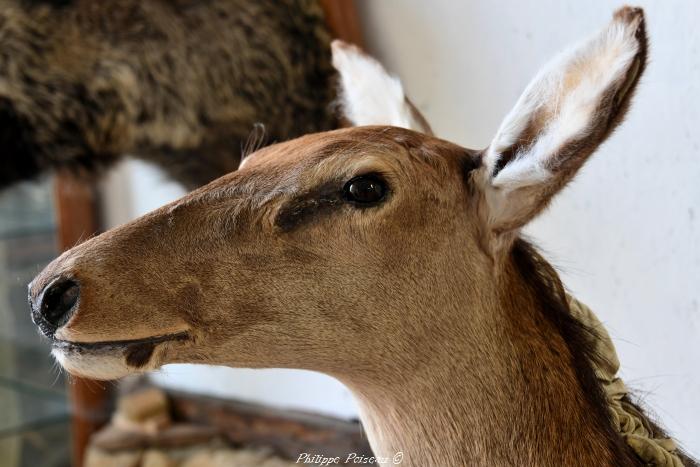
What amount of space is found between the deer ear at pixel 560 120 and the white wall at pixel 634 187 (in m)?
0.22

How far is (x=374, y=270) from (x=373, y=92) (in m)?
0.31

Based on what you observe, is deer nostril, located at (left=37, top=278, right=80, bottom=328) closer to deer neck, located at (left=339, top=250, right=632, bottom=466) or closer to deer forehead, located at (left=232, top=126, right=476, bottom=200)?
deer forehead, located at (left=232, top=126, right=476, bottom=200)

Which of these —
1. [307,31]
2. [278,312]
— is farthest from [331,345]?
[307,31]

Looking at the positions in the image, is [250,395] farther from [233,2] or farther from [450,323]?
[450,323]

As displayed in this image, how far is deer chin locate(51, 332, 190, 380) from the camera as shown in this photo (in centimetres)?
74

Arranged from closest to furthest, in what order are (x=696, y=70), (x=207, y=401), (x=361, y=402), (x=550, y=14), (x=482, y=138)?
(x=361, y=402) → (x=696, y=70) → (x=550, y=14) → (x=482, y=138) → (x=207, y=401)

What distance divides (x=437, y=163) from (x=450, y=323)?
0.16 m

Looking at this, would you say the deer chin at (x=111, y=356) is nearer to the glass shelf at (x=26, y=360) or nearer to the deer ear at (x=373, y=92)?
the deer ear at (x=373, y=92)

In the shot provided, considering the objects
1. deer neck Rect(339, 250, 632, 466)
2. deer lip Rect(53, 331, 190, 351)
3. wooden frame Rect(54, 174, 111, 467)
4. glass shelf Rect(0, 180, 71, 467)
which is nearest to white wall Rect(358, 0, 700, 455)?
deer neck Rect(339, 250, 632, 466)

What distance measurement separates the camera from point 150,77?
1.59m

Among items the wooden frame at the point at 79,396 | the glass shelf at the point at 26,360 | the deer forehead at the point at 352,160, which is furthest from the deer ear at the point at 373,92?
the glass shelf at the point at 26,360

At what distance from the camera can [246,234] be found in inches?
31.3

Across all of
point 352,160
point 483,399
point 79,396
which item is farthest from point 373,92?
point 79,396

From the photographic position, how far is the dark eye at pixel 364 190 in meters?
0.80
